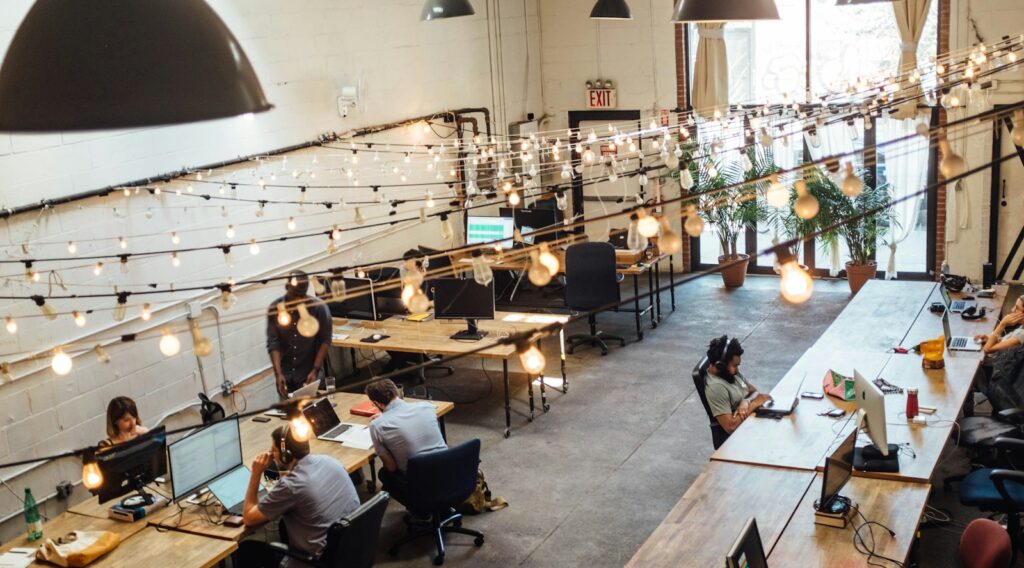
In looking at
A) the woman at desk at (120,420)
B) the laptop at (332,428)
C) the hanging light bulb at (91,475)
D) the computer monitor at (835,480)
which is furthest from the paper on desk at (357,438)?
the computer monitor at (835,480)

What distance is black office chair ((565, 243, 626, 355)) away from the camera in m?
10.7

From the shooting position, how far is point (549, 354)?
10859 mm

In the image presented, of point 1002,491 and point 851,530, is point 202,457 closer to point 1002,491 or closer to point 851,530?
point 851,530

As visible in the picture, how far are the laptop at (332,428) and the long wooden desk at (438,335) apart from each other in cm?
158

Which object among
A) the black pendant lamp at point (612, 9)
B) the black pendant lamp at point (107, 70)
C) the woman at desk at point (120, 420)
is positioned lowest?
the woman at desk at point (120, 420)

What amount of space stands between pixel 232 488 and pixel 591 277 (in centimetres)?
531

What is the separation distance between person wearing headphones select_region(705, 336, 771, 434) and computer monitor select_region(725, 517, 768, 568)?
7.70ft

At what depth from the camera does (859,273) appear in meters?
12.3

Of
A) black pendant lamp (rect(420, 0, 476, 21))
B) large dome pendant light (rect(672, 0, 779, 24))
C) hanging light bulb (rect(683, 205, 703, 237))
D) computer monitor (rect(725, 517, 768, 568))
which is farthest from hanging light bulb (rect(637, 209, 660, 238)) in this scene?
black pendant lamp (rect(420, 0, 476, 21))

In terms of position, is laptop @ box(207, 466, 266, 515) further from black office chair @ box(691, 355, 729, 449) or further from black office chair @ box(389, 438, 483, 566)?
black office chair @ box(691, 355, 729, 449)

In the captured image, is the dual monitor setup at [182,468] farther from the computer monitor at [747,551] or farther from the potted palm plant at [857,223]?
the potted palm plant at [857,223]

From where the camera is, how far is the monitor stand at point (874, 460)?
5805 mm

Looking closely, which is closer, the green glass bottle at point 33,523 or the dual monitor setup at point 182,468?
the green glass bottle at point 33,523

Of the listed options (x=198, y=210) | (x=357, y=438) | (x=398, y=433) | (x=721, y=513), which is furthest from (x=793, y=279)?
(x=198, y=210)
